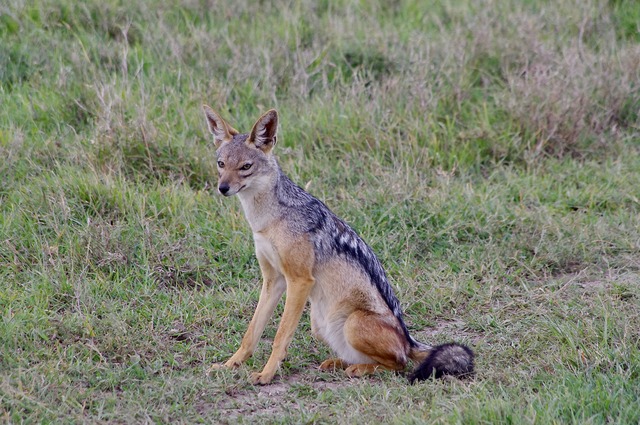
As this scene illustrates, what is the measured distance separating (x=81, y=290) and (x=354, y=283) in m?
1.93

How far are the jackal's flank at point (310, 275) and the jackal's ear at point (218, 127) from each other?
0.10m

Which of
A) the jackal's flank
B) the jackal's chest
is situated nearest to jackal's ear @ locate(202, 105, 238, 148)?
the jackal's flank

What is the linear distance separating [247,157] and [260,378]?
142cm

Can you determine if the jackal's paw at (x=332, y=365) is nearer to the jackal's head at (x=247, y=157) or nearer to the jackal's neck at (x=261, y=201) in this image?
the jackal's neck at (x=261, y=201)

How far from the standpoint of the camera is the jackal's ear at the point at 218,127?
230 inches

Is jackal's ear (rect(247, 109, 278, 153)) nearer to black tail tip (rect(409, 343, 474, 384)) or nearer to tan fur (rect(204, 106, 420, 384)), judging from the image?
tan fur (rect(204, 106, 420, 384))

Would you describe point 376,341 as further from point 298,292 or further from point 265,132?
point 265,132

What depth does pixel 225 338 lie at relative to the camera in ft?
19.1

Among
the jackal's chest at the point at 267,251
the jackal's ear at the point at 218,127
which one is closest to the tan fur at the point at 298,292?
the jackal's chest at the point at 267,251

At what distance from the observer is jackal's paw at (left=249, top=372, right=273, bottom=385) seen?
5.24 m

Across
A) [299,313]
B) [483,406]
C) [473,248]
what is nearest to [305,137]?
[473,248]

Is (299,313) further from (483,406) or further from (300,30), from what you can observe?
(300,30)

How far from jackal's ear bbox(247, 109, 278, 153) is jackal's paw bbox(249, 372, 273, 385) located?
148 cm

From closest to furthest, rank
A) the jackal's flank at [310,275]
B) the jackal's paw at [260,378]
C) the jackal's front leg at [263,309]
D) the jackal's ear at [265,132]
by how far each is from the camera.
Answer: the jackal's paw at [260,378]
the jackal's flank at [310,275]
the jackal's front leg at [263,309]
the jackal's ear at [265,132]
